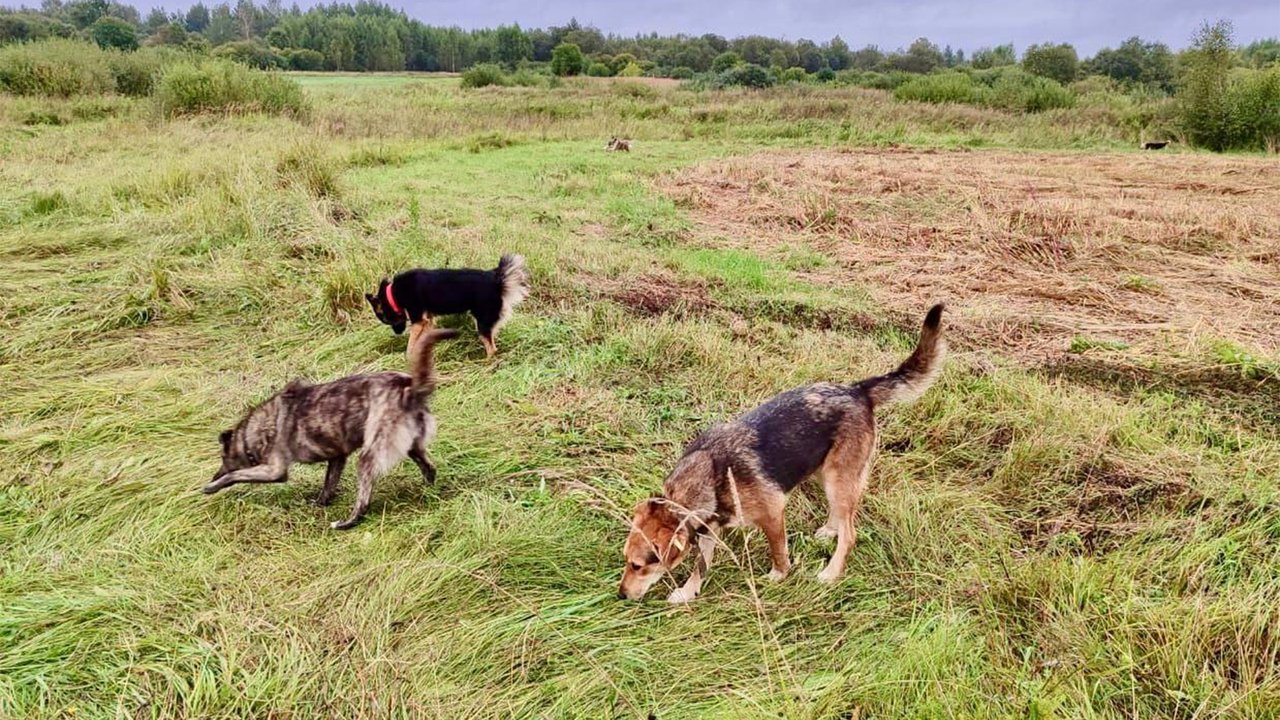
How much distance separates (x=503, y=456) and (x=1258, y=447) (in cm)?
412

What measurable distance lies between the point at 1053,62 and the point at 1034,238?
41407 mm

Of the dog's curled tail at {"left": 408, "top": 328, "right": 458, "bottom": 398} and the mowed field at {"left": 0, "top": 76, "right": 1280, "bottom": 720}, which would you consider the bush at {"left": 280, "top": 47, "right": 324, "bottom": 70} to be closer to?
the mowed field at {"left": 0, "top": 76, "right": 1280, "bottom": 720}

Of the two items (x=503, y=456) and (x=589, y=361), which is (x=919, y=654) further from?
(x=589, y=361)

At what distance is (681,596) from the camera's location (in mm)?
2738

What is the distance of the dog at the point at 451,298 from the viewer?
16.9 ft

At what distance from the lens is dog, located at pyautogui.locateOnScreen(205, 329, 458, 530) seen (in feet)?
10.8

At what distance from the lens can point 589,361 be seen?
4.84m

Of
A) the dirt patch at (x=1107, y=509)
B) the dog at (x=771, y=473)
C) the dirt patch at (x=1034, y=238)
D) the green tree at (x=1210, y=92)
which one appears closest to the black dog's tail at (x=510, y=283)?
the dog at (x=771, y=473)

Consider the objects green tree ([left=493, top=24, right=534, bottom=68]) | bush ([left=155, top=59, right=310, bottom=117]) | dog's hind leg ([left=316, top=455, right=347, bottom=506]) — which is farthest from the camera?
green tree ([left=493, top=24, right=534, bottom=68])

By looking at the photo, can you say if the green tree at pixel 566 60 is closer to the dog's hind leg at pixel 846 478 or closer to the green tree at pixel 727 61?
the green tree at pixel 727 61

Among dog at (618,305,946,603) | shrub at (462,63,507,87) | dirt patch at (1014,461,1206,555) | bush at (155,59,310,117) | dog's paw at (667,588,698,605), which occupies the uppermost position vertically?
shrub at (462,63,507,87)

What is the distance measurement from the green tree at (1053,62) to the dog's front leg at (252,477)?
4725cm

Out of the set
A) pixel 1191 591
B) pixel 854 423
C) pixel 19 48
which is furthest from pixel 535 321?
pixel 19 48

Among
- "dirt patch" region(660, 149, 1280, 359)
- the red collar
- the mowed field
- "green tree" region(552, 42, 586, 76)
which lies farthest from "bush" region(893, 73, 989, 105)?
"green tree" region(552, 42, 586, 76)
